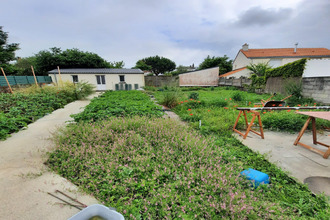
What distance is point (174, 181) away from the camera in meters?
1.47

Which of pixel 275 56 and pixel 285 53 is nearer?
pixel 275 56

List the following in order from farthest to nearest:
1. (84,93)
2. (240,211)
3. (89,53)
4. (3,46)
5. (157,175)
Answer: (89,53) → (3,46) → (84,93) → (157,175) → (240,211)

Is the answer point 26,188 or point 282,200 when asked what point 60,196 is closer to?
point 26,188

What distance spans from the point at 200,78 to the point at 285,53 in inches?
505

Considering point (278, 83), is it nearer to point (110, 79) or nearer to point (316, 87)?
point (316, 87)

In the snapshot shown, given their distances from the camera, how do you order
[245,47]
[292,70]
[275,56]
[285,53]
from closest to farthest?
[292,70] → [275,56] → [285,53] → [245,47]

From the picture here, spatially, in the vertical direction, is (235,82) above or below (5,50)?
below

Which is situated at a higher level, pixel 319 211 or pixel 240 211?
pixel 240 211

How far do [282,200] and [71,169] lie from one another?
7.95ft

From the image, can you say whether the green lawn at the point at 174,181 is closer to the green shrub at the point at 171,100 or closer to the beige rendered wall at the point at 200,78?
the green shrub at the point at 171,100

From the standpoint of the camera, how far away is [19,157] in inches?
78.4

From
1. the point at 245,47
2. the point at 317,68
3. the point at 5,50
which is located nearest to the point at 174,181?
the point at 317,68

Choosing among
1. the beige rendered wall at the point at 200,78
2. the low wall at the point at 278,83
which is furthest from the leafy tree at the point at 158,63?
the low wall at the point at 278,83

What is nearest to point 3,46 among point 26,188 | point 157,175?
point 26,188
